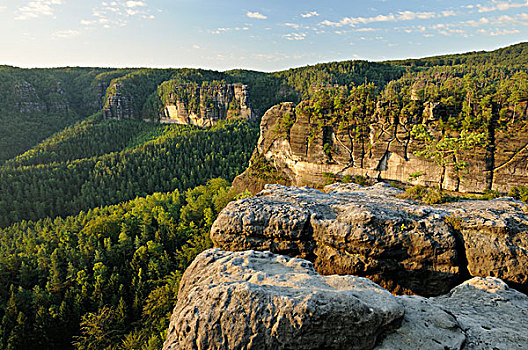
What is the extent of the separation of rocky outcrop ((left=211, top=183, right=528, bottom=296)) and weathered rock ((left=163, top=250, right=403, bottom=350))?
220 inches

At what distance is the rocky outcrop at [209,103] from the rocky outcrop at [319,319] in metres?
123

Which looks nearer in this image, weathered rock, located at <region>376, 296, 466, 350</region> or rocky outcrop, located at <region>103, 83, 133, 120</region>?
weathered rock, located at <region>376, 296, 466, 350</region>

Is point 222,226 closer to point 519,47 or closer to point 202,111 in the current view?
point 202,111

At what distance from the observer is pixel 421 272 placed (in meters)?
15.1

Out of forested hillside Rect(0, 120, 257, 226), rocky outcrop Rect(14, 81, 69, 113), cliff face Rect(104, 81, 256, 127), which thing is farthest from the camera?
rocky outcrop Rect(14, 81, 69, 113)

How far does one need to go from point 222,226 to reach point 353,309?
951 cm

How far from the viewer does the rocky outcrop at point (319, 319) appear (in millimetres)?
8367

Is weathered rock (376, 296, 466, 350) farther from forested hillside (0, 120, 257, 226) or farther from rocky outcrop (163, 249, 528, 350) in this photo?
forested hillside (0, 120, 257, 226)

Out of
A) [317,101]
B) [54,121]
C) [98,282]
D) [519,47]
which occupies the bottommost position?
[98,282]

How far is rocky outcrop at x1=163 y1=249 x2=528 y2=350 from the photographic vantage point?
27.5 feet

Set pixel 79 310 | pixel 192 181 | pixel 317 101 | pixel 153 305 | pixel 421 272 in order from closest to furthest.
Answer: pixel 421 272 < pixel 153 305 < pixel 79 310 < pixel 317 101 < pixel 192 181

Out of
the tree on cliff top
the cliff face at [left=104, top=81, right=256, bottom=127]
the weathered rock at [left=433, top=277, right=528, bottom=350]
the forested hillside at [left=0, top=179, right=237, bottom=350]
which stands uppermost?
the cliff face at [left=104, top=81, right=256, bottom=127]

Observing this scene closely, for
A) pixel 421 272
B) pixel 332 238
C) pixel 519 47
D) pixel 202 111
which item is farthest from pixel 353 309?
pixel 519 47

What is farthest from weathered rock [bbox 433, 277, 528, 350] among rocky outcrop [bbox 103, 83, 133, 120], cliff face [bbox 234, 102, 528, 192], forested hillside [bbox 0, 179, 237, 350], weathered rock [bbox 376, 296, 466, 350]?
rocky outcrop [bbox 103, 83, 133, 120]
